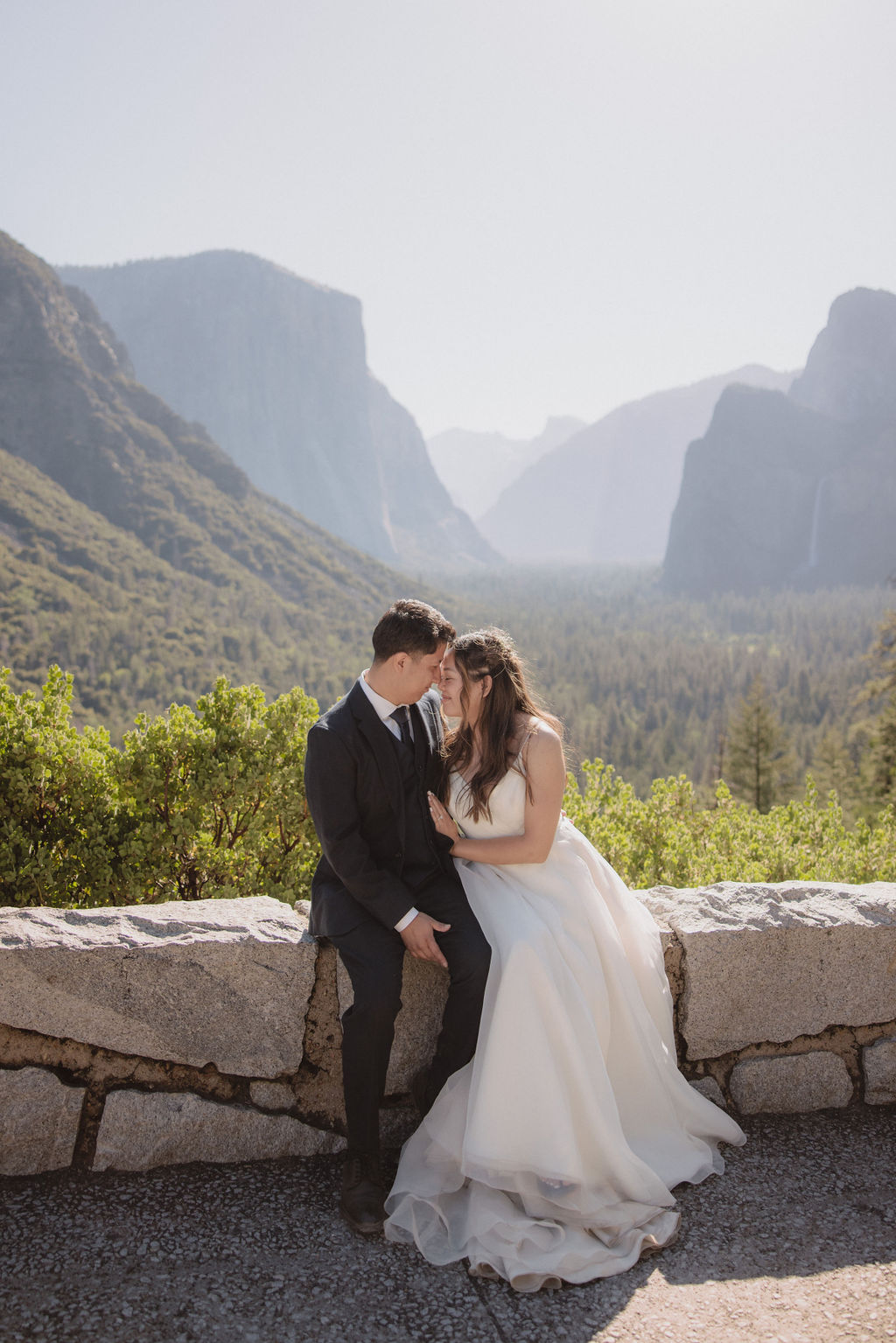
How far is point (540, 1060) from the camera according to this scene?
2654 millimetres

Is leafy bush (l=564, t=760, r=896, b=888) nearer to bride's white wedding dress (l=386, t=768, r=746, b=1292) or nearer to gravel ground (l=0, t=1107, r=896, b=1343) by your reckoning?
bride's white wedding dress (l=386, t=768, r=746, b=1292)

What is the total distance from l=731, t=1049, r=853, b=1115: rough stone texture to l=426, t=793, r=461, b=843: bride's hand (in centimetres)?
140

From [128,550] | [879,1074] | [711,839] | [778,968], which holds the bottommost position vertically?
[128,550]

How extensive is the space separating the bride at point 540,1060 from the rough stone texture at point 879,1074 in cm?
69

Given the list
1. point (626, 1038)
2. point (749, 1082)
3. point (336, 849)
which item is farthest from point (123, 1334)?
point (749, 1082)

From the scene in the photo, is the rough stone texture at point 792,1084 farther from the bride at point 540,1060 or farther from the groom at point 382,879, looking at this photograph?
the groom at point 382,879

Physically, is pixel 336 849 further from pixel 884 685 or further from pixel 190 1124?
pixel 884 685

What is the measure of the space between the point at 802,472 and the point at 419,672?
181 m

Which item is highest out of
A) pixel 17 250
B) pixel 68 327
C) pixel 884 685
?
pixel 17 250

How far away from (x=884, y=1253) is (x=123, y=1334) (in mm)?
2101

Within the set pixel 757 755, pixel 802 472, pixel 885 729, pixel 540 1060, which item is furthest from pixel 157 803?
pixel 802 472

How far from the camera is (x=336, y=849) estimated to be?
2.92 metres

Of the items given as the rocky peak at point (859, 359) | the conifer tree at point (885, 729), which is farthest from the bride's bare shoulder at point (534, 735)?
the rocky peak at point (859, 359)

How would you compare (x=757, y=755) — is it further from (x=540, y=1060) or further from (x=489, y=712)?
(x=540, y=1060)
